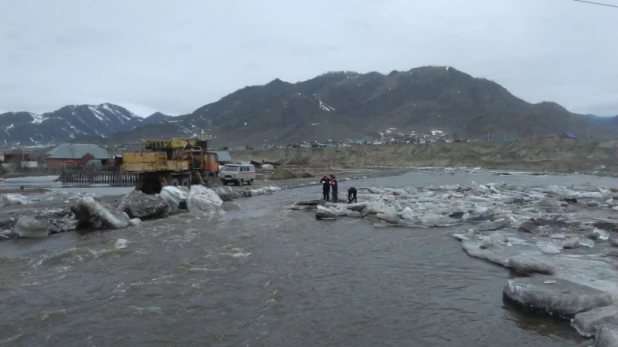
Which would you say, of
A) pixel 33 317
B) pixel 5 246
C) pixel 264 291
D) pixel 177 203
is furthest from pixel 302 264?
pixel 177 203

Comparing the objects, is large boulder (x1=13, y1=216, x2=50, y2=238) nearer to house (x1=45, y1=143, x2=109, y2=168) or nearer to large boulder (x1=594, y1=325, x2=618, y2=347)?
large boulder (x1=594, y1=325, x2=618, y2=347)

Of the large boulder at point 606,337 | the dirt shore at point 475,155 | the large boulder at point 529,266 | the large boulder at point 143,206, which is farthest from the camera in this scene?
the dirt shore at point 475,155

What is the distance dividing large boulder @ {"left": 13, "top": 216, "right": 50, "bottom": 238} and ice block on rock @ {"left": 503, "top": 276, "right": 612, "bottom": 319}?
43.6 ft

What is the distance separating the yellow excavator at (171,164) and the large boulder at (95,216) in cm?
936

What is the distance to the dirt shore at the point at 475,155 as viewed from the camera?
69688 mm

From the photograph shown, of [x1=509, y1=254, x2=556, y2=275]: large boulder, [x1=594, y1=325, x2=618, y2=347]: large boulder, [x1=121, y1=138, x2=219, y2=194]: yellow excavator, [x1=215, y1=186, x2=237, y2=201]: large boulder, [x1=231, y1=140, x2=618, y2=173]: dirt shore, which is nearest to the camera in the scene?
[x1=594, y1=325, x2=618, y2=347]: large boulder

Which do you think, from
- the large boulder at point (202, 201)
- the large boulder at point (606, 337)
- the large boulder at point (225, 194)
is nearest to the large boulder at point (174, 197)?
the large boulder at point (202, 201)

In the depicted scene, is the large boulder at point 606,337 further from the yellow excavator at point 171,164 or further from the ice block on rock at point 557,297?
the yellow excavator at point 171,164

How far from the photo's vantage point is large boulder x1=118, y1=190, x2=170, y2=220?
675 inches

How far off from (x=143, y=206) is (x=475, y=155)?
81.0 m

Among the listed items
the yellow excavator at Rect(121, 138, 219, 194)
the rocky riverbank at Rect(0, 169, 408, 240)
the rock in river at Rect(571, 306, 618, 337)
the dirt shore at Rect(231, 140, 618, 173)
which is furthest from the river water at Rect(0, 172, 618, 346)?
the dirt shore at Rect(231, 140, 618, 173)

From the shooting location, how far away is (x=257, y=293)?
841 cm

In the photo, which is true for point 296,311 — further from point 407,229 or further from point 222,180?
point 222,180

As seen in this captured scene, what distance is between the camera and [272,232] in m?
14.9
